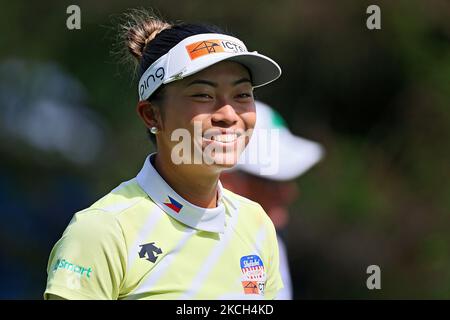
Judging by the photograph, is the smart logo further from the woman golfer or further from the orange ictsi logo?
the orange ictsi logo

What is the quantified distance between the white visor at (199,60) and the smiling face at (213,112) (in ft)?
0.09

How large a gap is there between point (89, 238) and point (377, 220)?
4.01m

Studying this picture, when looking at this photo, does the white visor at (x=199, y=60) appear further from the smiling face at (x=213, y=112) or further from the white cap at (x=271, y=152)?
the white cap at (x=271, y=152)

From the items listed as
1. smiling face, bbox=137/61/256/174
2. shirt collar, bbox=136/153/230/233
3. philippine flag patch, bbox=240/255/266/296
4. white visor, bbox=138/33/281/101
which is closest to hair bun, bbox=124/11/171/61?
white visor, bbox=138/33/281/101

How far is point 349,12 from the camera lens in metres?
5.78

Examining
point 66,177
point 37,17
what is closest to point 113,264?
point 66,177

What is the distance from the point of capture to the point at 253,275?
2.12 metres

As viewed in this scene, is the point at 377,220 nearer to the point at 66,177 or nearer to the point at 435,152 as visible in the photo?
the point at 435,152

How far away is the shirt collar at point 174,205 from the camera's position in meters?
2.07

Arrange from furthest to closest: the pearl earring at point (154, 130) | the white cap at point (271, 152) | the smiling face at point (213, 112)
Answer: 1. the white cap at point (271, 152)
2. the pearl earring at point (154, 130)
3. the smiling face at point (213, 112)

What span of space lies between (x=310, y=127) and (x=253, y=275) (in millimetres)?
3534

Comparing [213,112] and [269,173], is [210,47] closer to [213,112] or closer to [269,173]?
[213,112]

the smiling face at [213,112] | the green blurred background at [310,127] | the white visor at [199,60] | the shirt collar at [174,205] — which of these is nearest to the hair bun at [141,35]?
the white visor at [199,60]

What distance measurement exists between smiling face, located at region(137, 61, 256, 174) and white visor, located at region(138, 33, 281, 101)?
0.09 ft
